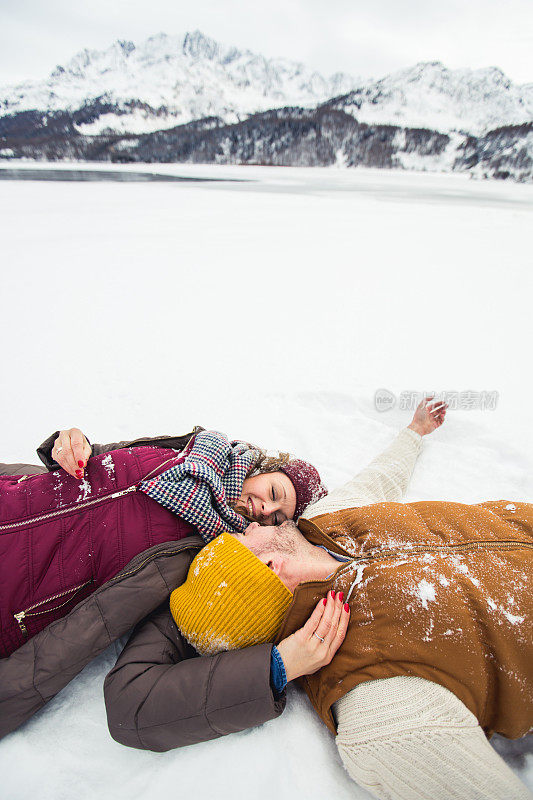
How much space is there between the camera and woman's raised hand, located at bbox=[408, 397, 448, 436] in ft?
7.67

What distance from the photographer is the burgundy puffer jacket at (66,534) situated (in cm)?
129

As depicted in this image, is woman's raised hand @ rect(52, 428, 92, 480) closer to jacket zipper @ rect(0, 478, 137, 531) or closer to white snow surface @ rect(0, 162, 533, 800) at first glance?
jacket zipper @ rect(0, 478, 137, 531)

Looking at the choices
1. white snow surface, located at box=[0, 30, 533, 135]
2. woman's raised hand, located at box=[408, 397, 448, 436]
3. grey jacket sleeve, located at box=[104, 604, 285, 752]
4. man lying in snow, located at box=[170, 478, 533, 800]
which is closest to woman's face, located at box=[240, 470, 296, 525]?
man lying in snow, located at box=[170, 478, 533, 800]

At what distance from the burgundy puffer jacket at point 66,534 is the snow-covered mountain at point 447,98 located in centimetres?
11513

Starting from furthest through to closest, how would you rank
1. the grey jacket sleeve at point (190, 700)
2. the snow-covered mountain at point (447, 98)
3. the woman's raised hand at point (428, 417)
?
the snow-covered mountain at point (447, 98) < the woman's raised hand at point (428, 417) < the grey jacket sleeve at point (190, 700)

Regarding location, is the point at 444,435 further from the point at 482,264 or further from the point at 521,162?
the point at 521,162

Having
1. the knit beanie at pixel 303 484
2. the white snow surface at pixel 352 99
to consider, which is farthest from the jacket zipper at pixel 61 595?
the white snow surface at pixel 352 99

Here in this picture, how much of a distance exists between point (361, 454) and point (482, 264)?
374 centimetres

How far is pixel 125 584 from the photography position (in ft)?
4.22

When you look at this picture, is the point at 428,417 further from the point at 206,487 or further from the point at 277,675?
the point at 277,675

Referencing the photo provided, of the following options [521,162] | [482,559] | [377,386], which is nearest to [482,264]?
[377,386]

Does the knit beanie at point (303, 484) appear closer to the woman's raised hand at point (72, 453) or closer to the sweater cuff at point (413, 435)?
the sweater cuff at point (413, 435)

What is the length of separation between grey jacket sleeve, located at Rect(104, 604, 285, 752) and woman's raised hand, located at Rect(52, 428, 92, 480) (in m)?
0.68

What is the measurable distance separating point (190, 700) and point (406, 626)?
2.04ft
